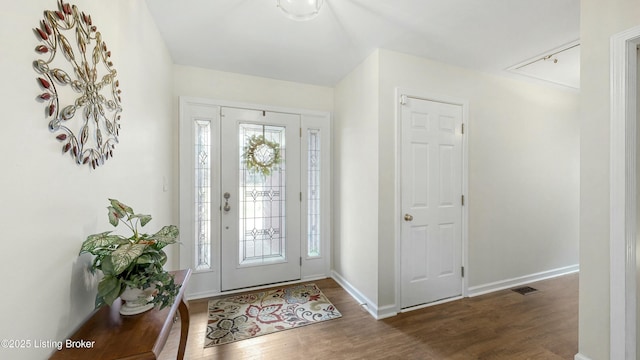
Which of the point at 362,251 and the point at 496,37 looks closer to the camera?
the point at 496,37

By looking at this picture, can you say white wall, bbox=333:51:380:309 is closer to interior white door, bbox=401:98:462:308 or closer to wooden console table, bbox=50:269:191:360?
interior white door, bbox=401:98:462:308

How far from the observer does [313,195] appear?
3.08m

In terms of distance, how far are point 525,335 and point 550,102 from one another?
2.78 m

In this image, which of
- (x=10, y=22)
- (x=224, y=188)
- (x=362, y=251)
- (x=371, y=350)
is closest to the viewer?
(x=10, y=22)

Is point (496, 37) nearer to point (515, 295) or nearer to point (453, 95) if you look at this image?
point (453, 95)

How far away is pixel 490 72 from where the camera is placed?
2.67 m

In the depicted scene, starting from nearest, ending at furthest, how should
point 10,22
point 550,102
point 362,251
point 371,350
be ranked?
point 10,22 < point 371,350 < point 362,251 < point 550,102

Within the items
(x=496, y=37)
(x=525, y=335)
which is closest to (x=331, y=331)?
(x=525, y=335)

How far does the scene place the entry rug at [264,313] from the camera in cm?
199

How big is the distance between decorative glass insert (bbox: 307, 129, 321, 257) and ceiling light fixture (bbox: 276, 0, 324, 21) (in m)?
1.54

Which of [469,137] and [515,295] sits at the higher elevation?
[469,137]

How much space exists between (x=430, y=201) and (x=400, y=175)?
0.46 m

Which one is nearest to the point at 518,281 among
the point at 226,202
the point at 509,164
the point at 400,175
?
the point at 509,164

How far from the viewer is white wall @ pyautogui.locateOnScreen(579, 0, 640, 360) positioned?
4.62 ft
